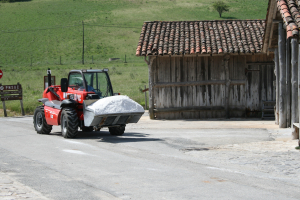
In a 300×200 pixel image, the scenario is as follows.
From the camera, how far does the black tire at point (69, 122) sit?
12953 mm

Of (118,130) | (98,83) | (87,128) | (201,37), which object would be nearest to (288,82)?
(201,37)

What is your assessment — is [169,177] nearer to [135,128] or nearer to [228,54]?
[135,128]

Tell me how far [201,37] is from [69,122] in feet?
30.9

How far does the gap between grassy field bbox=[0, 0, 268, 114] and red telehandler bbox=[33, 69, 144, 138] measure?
123ft

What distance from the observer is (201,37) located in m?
20.2

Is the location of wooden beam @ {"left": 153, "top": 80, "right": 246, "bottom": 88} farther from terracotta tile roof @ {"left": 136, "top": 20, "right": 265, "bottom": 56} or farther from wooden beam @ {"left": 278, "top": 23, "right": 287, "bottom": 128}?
wooden beam @ {"left": 278, "top": 23, "right": 287, "bottom": 128}

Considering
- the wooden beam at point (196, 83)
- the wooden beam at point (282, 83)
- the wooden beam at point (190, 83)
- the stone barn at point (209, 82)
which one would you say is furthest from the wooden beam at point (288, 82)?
the wooden beam at point (190, 83)

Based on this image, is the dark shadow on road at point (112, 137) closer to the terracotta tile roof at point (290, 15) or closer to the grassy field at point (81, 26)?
the terracotta tile roof at point (290, 15)

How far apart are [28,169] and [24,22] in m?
91.9

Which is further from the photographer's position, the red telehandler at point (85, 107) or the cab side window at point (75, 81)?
the cab side window at point (75, 81)

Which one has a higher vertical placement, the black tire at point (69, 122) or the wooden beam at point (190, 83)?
the wooden beam at point (190, 83)

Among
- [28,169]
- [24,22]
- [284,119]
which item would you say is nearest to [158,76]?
[284,119]

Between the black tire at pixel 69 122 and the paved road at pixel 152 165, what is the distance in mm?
443

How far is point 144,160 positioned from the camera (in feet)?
31.3
